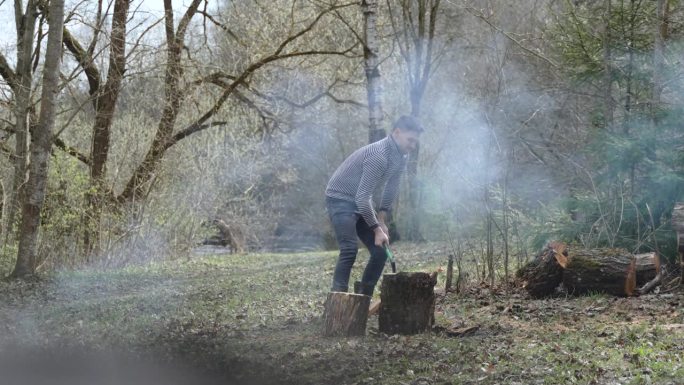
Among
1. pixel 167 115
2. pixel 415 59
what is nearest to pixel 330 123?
pixel 415 59

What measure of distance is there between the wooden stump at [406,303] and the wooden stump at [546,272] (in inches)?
77.3

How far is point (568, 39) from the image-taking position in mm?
10672

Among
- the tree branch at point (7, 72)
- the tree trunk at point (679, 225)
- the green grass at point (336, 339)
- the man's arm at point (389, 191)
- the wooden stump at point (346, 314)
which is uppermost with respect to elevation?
the tree branch at point (7, 72)

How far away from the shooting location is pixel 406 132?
689cm

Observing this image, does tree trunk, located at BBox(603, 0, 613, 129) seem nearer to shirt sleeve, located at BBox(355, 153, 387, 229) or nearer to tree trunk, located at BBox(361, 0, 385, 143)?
shirt sleeve, located at BBox(355, 153, 387, 229)

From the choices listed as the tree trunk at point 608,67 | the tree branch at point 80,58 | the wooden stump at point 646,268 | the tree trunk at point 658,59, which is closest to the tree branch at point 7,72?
the tree branch at point 80,58

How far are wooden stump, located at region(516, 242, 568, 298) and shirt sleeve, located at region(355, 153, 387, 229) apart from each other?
2449mm

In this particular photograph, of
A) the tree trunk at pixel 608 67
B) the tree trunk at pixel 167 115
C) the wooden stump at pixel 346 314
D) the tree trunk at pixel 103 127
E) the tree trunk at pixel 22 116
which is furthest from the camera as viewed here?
the tree trunk at pixel 167 115

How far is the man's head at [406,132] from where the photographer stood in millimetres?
6859

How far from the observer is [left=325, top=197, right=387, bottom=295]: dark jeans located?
698 centimetres

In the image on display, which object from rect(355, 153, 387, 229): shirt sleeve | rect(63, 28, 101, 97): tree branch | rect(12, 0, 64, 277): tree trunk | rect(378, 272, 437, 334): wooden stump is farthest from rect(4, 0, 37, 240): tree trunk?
rect(378, 272, 437, 334): wooden stump

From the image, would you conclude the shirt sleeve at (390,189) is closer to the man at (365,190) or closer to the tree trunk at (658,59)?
the man at (365,190)

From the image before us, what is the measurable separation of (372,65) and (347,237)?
8.24 m

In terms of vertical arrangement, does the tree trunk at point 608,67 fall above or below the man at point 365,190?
above
